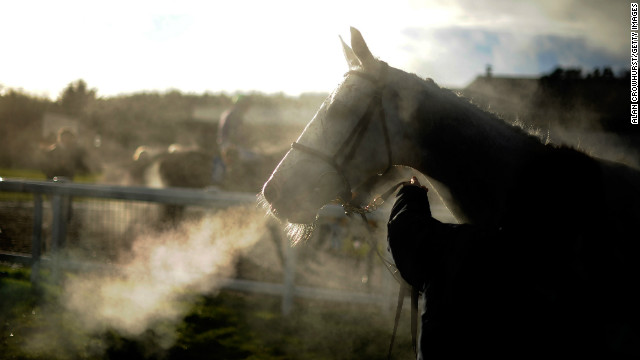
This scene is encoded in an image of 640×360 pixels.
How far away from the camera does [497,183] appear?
2010mm

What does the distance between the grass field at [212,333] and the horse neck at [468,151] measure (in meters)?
3.51

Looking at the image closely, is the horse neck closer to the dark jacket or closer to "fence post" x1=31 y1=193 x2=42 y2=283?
the dark jacket

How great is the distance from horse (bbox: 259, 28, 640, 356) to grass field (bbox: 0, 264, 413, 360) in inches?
126

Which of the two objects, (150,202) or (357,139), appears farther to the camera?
(150,202)

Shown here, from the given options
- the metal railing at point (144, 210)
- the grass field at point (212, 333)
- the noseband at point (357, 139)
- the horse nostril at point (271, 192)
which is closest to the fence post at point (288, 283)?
the metal railing at point (144, 210)

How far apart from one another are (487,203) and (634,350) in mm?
707

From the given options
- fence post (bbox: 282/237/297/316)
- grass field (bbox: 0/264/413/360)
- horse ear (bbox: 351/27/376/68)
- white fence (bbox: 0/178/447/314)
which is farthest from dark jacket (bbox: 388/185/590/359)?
fence post (bbox: 282/237/297/316)

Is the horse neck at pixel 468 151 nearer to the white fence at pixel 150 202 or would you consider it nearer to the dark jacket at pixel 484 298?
the dark jacket at pixel 484 298

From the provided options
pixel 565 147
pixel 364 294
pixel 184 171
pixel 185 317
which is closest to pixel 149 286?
pixel 185 317

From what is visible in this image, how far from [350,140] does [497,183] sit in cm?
64

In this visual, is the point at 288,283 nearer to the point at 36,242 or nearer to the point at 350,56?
the point at 36,242

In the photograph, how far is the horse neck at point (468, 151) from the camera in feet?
6.59

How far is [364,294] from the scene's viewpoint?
20.9 feet

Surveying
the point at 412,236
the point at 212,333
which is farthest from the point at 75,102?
the point at 412,236
